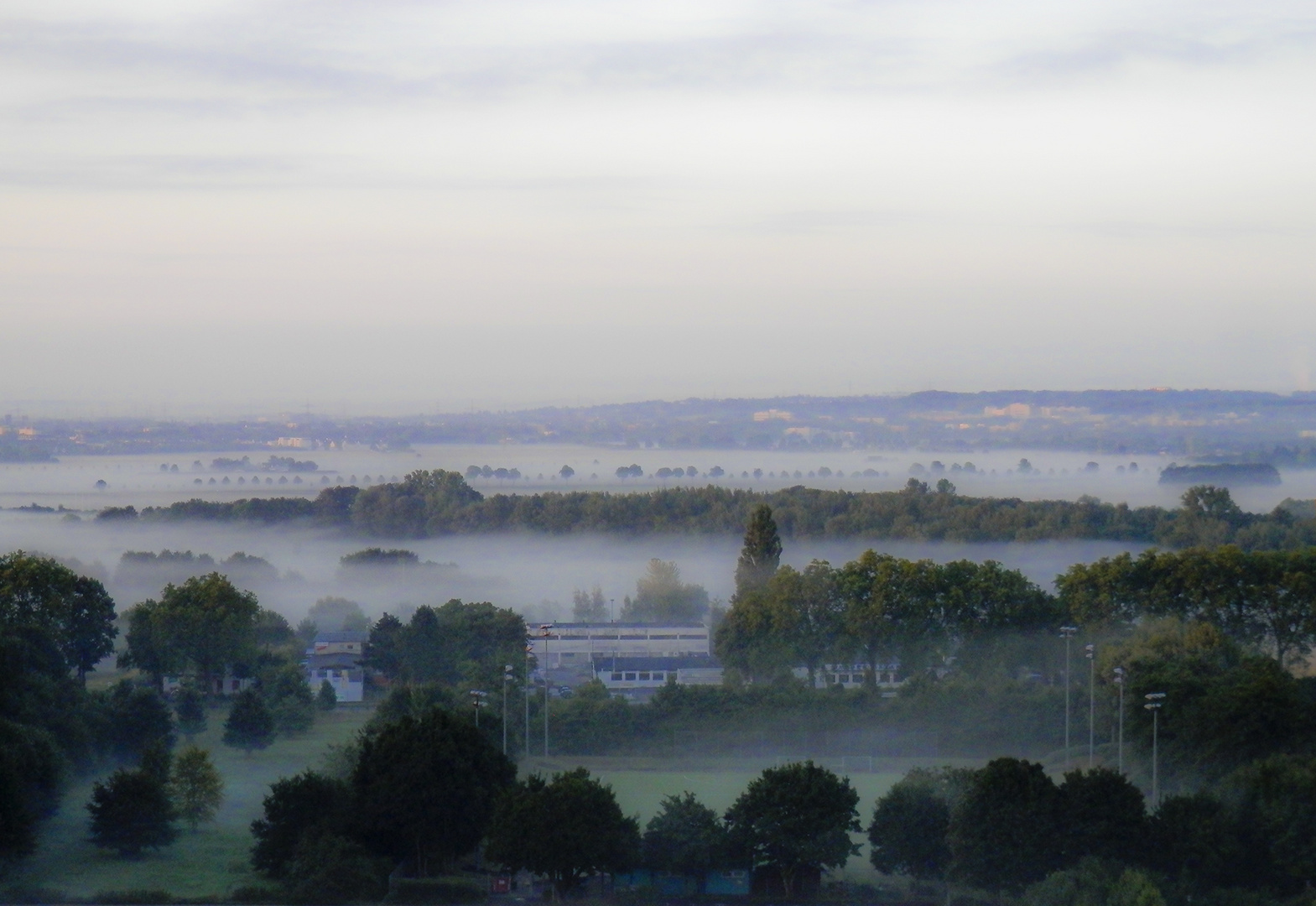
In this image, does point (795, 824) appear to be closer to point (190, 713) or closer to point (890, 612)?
point (190, 713)

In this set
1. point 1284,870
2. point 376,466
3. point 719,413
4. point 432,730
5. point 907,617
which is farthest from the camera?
point 719,413

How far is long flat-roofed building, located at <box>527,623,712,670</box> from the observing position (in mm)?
23469

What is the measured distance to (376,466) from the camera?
39.2 m

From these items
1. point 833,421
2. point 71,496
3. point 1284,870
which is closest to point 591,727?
point 1284,870

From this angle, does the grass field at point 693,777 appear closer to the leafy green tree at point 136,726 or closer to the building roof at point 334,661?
the leafy green tree at point 136,726

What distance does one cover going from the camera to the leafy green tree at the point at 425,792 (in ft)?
36.6

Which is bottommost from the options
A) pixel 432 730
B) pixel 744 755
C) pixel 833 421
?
pixel 744 755

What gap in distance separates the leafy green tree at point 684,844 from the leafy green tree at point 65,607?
12.9 meters

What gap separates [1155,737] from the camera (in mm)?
13125

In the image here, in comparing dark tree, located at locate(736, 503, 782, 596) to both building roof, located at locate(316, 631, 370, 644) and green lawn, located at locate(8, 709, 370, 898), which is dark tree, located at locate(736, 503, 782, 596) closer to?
building roof, located at locate(316, 631, 370, 644)

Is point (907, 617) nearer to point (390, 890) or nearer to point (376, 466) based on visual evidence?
point (390, 890)


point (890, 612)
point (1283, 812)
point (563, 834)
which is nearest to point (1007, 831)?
point (1283, 812)

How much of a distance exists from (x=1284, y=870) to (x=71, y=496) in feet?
96.7

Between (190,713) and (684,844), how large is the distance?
367 inches
